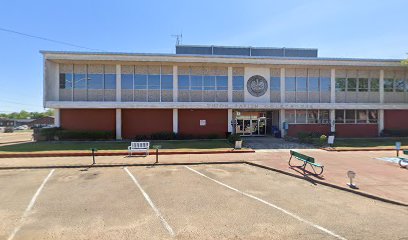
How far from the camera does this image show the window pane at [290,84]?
26.3 m

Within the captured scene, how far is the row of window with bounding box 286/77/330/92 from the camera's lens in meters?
26.3

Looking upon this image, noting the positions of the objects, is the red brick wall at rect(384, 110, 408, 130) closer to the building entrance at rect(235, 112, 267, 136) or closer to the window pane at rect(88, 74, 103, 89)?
the building entrance at rect(235, 112, 267, 136)

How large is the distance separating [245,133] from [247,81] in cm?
598

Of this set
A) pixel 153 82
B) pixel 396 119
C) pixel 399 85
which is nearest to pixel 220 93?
pixel 153 82

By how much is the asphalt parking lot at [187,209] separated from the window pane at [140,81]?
15092 mm

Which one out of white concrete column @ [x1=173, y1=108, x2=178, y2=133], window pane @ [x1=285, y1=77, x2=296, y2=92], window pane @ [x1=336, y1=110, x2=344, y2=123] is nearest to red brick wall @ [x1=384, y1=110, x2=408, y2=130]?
window pane @ [x1=336, y1=110, x2=344, y2=123]

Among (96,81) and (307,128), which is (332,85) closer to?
(307,128)

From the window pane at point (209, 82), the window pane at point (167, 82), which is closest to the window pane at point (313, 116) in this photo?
the window pane at point (209, 82)

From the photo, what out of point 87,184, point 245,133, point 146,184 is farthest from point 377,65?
point 87,184

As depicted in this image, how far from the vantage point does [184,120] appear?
25.0 metres

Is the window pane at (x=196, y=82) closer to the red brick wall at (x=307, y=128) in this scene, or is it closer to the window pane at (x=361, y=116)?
the red brick wall at (x=307, y=128)

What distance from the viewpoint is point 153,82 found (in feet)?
81.1

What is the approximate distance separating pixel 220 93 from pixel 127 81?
368 inches

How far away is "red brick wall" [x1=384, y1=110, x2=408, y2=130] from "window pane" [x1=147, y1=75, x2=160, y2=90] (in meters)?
24.7
